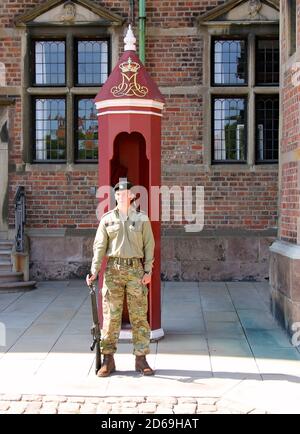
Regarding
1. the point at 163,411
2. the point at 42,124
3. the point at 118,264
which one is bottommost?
the point at 163,411

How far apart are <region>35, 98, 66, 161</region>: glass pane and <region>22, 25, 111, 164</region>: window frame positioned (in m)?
0.10

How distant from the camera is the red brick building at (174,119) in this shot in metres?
12.5

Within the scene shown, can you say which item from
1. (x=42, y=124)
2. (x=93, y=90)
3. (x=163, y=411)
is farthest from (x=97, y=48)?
(x=163, y=411)

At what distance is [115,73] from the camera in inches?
316

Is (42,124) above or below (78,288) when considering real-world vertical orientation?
above

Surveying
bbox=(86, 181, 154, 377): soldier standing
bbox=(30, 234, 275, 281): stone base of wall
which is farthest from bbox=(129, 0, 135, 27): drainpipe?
bbox=(86, 181, 154, 377): soldier standing

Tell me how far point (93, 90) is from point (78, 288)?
A: 3664 mm

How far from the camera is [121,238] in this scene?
6.69 meters

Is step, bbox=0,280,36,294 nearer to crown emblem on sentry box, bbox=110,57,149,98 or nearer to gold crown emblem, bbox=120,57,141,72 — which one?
crown emblem on sentry box, bbox=110,57,149,98

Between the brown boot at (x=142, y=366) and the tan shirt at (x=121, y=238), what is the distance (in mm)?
872

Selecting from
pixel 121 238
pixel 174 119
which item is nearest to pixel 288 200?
pixel 121 238

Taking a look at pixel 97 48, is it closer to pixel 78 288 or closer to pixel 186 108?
pixel 186 108

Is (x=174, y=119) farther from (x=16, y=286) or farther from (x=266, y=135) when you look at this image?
(x=16, y=286)

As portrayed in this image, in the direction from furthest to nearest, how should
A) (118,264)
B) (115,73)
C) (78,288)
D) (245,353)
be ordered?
(78,288), (115,73), (245,353), (118,264)
